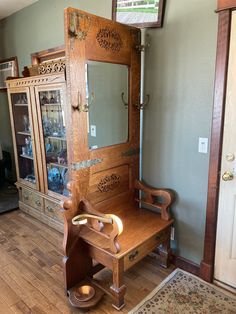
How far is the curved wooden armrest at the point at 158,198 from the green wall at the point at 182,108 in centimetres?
10

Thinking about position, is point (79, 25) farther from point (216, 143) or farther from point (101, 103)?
point (216, 143)

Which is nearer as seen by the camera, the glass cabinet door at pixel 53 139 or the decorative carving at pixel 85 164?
the decorative carving at pixel 85 164

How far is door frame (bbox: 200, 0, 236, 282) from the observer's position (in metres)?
1.59

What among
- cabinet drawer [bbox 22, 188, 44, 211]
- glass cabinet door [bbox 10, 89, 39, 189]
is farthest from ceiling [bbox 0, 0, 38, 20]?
cabinet drawer [bbox 22, 188, 44, 211]

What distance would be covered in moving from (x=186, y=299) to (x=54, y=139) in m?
1.97

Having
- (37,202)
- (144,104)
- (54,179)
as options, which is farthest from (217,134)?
(37,202)

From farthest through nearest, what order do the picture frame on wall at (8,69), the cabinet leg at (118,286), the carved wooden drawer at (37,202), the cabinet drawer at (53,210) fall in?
the picture frame on wall at (8,69)
the carved wooden drawer at (37,202)
the cabinet drawer at (53,210)
the cabinet leg at (118,286)

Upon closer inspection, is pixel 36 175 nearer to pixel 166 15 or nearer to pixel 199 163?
pixel 199 163

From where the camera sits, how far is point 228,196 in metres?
1.77

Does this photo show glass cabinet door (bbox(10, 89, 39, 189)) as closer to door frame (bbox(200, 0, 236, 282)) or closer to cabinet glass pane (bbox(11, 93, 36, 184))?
cabinet glass pane (bbox(11, 93, 36, 184))

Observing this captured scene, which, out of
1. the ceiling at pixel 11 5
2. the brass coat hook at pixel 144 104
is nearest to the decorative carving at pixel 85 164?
the brass coat hook at pixel 144 104

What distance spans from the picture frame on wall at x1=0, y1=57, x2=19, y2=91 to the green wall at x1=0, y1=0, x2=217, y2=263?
1.79 m

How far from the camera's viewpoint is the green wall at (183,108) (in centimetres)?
175

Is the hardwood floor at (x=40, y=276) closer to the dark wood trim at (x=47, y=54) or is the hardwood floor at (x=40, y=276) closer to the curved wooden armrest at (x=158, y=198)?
the curved wooden armrest at (x=158, y=198)
